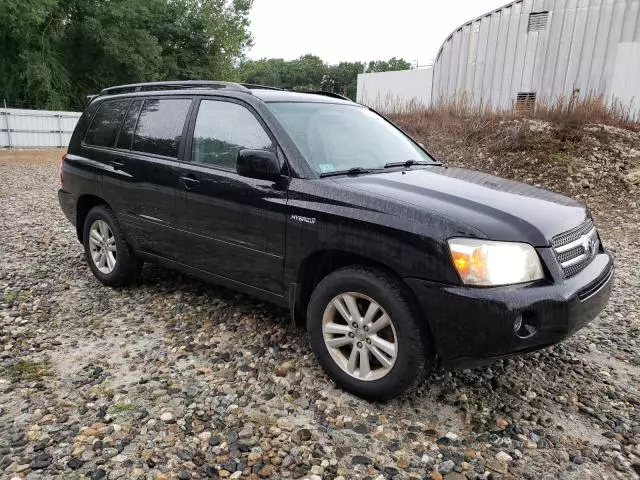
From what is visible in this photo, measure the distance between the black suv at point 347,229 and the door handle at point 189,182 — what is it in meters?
0.02

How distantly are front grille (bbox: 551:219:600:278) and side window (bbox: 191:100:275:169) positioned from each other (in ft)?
6.16

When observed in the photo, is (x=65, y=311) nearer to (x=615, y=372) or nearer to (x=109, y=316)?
(x=109, y=316)

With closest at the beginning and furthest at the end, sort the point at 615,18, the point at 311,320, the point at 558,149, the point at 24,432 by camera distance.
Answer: the point at 24,432 → the point at 311,320 → the point at 558,149 → the point at 615,18

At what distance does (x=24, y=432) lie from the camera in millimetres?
2662

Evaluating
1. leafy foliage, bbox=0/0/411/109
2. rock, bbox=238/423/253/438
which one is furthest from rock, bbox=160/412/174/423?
leafy foliage, bbox=0/0/411/109

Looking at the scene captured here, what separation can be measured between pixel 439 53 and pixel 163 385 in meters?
18.3

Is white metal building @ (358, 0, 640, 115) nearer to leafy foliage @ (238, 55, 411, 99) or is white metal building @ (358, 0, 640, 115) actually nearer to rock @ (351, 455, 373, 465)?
rock @ (351, 455, 373, 465)

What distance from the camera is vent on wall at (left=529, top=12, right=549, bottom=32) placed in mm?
15312

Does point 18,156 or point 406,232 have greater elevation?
point 406,232

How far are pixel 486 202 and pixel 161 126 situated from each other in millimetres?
2750

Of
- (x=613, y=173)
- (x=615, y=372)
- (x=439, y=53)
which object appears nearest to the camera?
(x=615, y=372)

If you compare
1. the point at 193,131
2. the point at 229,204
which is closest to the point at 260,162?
the point at 229,204

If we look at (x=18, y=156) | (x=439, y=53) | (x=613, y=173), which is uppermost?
(x=439, y=53)

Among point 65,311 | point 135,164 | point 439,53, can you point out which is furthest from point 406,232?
point 439,53
